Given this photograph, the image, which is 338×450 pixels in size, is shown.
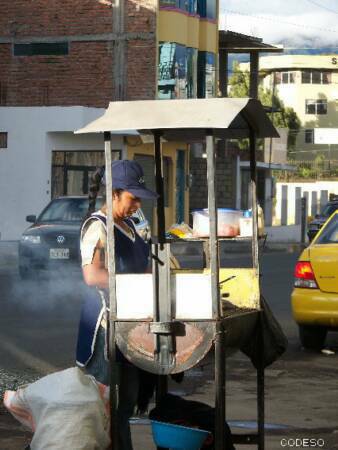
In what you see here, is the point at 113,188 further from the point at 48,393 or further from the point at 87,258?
the point at 48,393

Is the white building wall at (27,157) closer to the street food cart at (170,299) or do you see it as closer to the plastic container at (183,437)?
the street food cart at (170,299)

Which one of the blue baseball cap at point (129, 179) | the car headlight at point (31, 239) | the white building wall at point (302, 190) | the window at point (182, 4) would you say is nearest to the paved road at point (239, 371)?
the blue baseball cap at point (129, 179)

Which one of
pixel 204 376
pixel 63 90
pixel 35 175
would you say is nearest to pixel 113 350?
pixel 204 376

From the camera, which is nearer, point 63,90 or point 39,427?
point 39,427

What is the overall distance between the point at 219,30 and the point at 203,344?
138ft

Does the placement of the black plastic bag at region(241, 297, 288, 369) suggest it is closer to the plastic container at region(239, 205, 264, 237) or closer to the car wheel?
the plastic container at region(239, 205, 264, 237)

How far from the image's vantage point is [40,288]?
20.9 metres

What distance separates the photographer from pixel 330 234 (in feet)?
41.9

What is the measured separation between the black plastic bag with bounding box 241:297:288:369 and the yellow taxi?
17.9ft

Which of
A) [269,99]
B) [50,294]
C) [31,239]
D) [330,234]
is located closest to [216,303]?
[330,234]

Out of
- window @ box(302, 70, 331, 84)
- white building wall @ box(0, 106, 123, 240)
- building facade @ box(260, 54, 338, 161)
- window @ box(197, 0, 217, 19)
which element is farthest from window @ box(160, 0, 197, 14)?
window @ box(302, 70, 331, 84)

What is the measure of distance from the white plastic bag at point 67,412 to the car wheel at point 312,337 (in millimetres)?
6581

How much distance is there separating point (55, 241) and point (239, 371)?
11.2 m

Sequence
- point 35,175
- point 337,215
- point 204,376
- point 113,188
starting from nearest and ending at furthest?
point 113,188 < point 204,376 < point 337,215 < point 35,175
